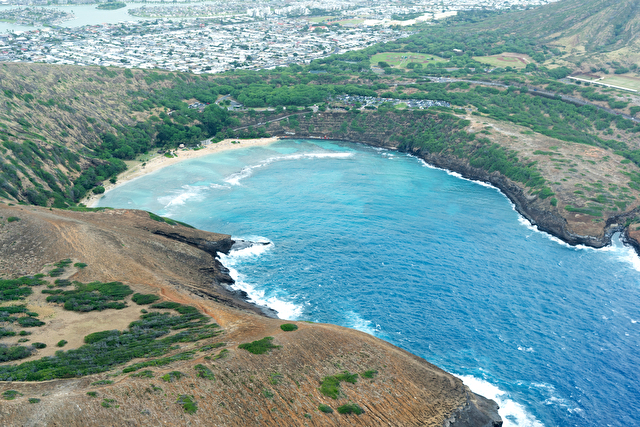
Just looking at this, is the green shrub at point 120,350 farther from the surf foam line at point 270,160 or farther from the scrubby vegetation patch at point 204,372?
the surf foam line at point 270,160

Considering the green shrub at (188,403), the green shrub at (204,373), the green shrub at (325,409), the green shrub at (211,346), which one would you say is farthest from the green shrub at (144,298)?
the green shrub at (325,409)

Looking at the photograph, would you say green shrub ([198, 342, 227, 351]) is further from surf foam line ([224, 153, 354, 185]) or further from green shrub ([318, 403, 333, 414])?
surf foam line ([224, 153, 354, 185])

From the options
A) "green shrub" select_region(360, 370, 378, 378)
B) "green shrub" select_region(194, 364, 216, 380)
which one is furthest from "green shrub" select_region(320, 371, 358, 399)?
"green shrub" select_region(194, 364, 216, 380)

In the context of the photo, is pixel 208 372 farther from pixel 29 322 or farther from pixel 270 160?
pixel 270 160

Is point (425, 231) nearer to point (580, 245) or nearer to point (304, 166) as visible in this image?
point (580, 245)

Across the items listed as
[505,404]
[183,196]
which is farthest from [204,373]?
[183,196]

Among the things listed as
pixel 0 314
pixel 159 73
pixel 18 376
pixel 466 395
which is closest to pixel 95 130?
pixel 159 73
